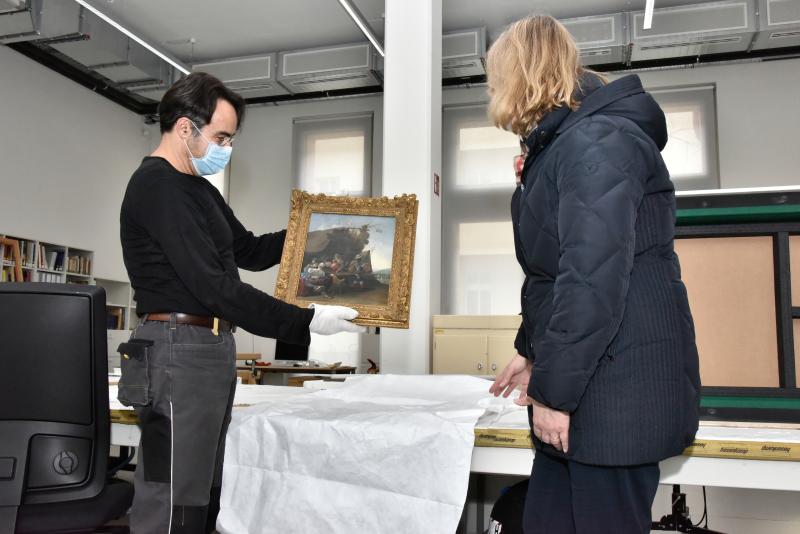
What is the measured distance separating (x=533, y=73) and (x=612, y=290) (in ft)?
1.56

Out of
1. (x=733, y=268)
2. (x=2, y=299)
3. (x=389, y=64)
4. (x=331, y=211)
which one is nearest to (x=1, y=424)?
(x=2, y=299)

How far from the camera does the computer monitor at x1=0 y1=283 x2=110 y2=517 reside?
1692 mm

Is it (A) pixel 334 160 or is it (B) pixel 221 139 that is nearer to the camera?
(B) pixel 221 139

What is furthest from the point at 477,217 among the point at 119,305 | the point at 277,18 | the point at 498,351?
the point at 119,305

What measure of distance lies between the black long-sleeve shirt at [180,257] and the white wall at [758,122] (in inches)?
289

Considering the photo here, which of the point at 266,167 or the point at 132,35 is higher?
the point at 132,35

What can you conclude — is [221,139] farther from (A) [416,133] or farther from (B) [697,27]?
(B) [697,27]

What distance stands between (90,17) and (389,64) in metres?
4.31

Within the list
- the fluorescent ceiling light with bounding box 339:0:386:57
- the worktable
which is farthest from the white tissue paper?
the fluorescent ceiling light with bounding box 339:0:386:57

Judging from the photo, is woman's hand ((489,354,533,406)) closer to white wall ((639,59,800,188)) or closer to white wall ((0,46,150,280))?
white wall ((639,59,800,188))

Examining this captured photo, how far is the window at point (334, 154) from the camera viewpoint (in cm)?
920

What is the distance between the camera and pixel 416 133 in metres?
4.77

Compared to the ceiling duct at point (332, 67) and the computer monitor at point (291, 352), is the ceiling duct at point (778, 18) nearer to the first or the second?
the ceiling duct at point (332, 67)

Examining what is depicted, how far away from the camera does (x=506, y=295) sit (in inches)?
330
